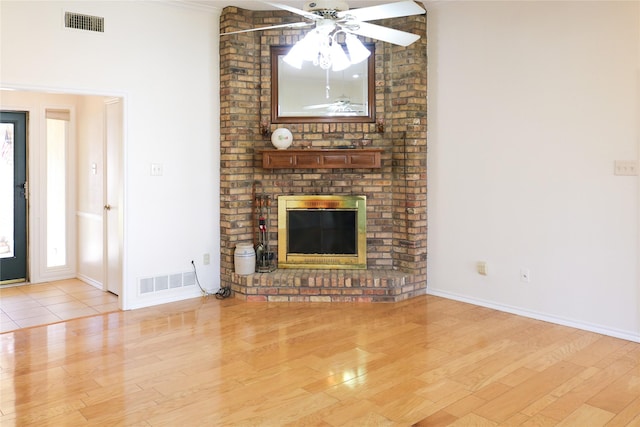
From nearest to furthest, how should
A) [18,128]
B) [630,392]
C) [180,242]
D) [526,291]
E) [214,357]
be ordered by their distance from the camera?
[630,392]
[214,357]
[526,291]
[180,242]
[18,128]

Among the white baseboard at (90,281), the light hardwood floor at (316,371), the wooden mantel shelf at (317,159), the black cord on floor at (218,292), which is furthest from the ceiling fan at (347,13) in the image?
the white baseboard at (90,281)

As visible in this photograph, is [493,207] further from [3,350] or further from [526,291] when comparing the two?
[3,350]

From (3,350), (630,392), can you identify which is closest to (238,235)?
(3,350)

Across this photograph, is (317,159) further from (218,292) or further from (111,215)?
(111,215)

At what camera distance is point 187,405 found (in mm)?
2779

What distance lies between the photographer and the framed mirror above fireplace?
17.0ft

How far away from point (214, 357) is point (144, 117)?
2.36 m

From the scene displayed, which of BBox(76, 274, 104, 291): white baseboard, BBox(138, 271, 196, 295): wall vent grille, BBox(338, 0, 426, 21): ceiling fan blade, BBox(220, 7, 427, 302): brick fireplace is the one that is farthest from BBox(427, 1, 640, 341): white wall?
BBox(76, 274, 104, 291): white baseboard

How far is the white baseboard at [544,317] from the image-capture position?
153 inches

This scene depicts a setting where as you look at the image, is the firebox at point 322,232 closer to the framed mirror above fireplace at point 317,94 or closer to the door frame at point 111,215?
the framed mirror above fireplace at point 317,94

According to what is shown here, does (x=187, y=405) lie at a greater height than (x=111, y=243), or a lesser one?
lesser

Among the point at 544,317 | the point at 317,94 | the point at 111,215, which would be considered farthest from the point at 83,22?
the point at 544,317

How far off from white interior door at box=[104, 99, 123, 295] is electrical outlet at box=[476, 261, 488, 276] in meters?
3.23

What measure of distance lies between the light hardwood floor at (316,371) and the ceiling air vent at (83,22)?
2.41 metres
